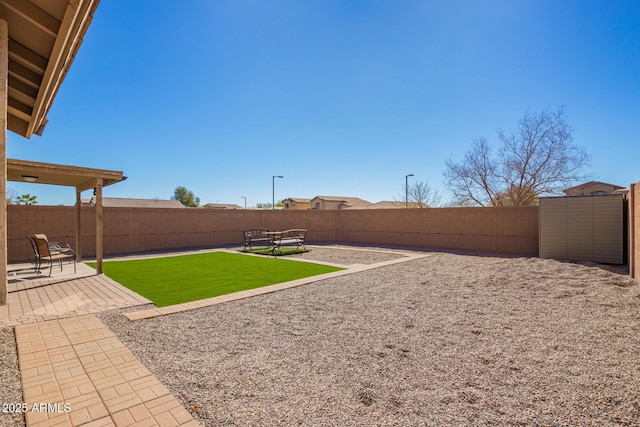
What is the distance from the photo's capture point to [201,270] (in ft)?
27.3

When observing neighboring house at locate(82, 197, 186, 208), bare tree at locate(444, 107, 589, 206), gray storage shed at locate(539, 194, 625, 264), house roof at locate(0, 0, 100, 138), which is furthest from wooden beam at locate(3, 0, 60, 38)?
neighboring house at locate(82, 197, 186, 208)

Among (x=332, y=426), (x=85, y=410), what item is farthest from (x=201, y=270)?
(x=332, y=426)

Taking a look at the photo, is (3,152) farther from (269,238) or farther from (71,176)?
(269,238)

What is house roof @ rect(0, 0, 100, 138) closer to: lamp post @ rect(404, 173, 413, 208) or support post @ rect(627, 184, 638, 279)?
support post @ rect(627, 184, 638, 279)

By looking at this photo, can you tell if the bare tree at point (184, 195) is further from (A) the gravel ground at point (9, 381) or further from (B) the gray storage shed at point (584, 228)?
(A) the gravel ground at point (9, 381)

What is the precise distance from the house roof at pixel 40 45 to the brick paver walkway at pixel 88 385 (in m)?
3.54

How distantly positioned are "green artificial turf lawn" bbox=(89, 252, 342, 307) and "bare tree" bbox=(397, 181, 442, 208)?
67.0 feet

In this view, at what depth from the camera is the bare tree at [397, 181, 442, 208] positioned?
27.6 metres

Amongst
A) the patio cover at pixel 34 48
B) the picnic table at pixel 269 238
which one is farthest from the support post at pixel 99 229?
the picnic table at pixel 269 238

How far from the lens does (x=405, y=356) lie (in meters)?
3.23

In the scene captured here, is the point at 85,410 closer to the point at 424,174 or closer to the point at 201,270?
the point at 201,270

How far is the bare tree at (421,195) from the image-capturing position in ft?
90.4

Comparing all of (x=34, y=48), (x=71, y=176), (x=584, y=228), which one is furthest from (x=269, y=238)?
(x=584, y=228)

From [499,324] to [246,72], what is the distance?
12119 millimetres
